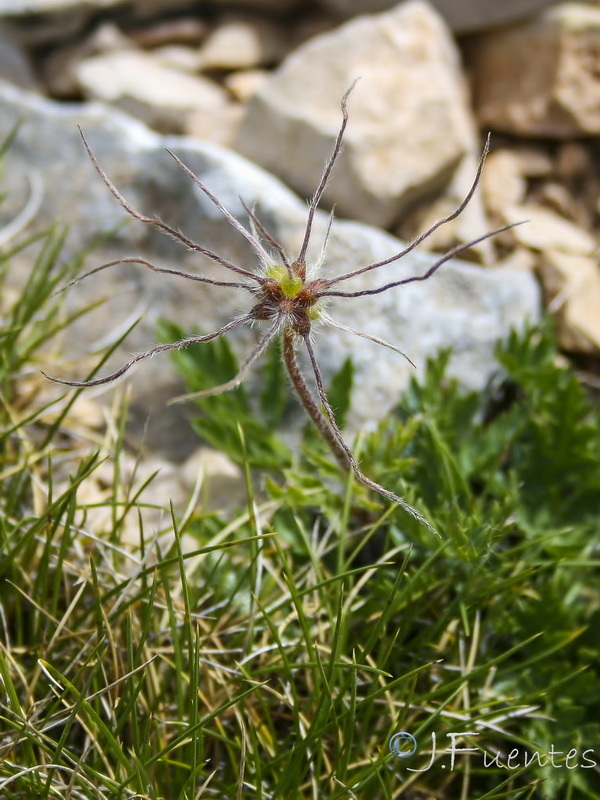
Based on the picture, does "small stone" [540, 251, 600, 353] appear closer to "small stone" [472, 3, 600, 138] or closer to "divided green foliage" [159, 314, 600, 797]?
"divided green foliage" [159, 314, 600, 797]

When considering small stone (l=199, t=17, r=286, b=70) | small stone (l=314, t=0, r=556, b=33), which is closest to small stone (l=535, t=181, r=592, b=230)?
small stone (l=314, t=0, r=556, b=33)

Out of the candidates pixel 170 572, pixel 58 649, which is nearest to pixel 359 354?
pixel 170 572

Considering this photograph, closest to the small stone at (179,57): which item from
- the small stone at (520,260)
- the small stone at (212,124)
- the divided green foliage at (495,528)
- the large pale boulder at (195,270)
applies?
the small stone at (212,124)

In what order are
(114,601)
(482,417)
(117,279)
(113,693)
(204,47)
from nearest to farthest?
(113,693) < (114,601) < (482,417) < (117,279) < (204,47)

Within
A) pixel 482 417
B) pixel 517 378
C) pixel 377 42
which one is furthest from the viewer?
pixel 377 42

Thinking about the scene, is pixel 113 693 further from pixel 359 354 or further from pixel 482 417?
pixel 482 417

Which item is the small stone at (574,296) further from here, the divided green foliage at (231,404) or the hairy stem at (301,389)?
the hairy stem at (301,389)

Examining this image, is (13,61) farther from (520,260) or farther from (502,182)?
(520,260)

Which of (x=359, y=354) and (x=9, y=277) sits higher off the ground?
(x=9, y=277)
